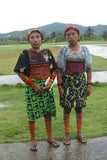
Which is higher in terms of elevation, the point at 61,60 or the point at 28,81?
the point at 61,60

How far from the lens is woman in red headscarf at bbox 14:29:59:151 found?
8.69ft

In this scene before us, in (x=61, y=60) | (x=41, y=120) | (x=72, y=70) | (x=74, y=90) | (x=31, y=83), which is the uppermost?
(x=61, y=60)

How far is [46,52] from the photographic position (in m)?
2.78

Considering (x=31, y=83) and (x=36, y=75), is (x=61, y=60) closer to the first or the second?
(x=36, y=75)

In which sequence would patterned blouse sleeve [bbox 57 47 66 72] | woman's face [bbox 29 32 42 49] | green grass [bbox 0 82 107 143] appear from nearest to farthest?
1. woman's face [bbox 29 32 42 49]
2. patterned blouse sleeve [bbox 57 47 66 72]
3. green grass [bbox 0 82 107 143]

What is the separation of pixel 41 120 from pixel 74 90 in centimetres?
115

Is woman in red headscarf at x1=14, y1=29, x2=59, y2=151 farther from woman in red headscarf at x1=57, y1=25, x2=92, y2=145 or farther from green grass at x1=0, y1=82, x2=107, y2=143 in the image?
green grass at x1=0, y1=82, x2=107, y2=143

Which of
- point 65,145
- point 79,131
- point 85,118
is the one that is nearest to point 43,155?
point 65,145

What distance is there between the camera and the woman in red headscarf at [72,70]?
2.76 meters

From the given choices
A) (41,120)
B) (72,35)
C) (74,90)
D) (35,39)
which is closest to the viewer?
(35,39)

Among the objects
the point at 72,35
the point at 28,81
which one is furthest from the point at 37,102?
the point at 72,35

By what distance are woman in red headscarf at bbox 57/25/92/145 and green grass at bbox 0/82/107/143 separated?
1.32ft

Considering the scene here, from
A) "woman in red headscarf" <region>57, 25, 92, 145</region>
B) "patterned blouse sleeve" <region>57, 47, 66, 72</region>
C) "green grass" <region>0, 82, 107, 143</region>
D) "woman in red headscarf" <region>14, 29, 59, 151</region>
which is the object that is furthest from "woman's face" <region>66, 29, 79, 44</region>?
"green grass" <region>0, 82, 107, 143</region>

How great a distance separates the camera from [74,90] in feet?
9.28
